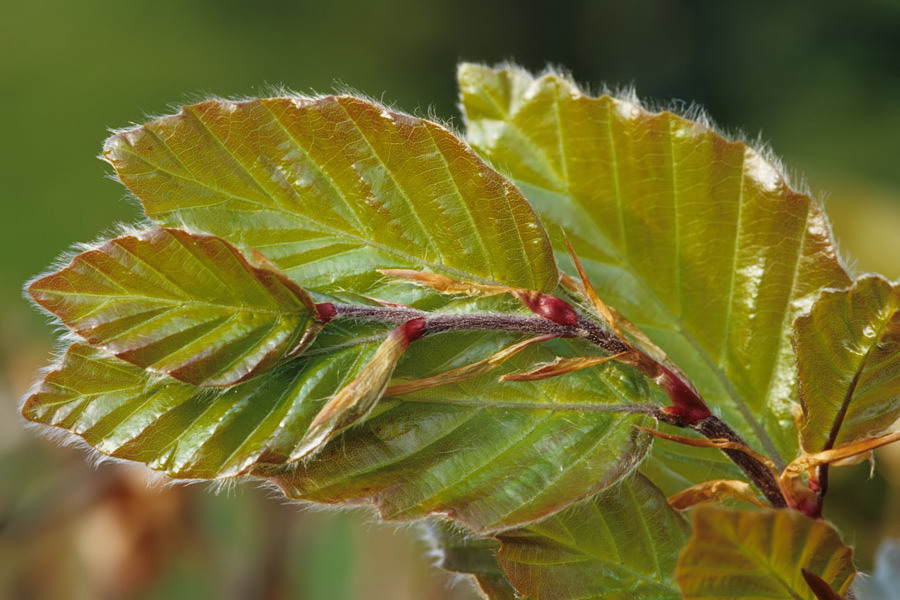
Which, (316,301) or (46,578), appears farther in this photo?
(46,578)

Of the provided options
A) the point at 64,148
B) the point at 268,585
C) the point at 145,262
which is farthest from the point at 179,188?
the point at 64,148

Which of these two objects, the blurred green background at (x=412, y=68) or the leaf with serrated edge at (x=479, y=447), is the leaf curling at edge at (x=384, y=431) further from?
the blurred green background at (x=412, y=68)

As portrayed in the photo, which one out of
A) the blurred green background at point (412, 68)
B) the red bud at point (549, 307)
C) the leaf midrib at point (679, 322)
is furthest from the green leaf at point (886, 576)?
the blurred green background at point (412, 68)

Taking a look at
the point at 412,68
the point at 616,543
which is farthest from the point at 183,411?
the point at 412,68

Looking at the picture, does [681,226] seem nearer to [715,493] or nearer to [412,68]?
[715,493]

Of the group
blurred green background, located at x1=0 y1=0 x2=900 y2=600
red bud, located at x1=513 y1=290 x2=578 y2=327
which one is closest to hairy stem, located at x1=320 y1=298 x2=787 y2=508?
red bud, located at x1=513 y1=290 x2=578 y2=327

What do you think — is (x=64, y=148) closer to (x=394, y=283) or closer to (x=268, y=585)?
(x=268, y=585)

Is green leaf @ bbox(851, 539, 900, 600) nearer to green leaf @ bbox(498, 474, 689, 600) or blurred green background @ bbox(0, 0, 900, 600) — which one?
green leaf @ bbox(498, 474, 689, 600)

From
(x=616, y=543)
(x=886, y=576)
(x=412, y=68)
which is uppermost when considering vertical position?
(x=616, y=543)
